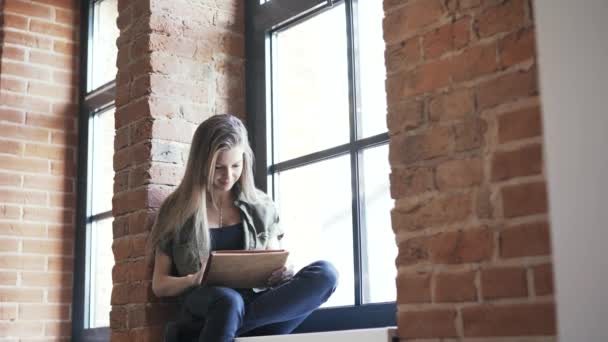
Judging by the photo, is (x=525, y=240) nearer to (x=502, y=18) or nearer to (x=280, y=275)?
(x=502, y=18)

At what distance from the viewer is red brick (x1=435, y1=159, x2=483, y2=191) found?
1.57 meters

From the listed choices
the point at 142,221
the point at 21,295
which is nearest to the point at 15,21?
the point at 21,295

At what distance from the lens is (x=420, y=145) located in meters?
1.69

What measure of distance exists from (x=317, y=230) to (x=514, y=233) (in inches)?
52.0

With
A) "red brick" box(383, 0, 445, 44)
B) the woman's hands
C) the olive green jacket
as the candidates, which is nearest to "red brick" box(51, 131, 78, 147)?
the olive green jacket

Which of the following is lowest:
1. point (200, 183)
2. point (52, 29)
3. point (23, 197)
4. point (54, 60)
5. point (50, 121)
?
point (200, 183)

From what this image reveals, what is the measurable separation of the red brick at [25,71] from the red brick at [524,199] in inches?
119

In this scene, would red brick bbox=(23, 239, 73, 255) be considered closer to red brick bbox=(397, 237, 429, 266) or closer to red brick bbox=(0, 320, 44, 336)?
red brick bbox=(0, 320, 44, 336)

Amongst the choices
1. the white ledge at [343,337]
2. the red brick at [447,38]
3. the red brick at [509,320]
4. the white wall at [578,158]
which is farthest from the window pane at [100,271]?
the white wall at [578,158]

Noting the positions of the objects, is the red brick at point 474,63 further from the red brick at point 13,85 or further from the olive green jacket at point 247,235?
the red brick at point 13,85

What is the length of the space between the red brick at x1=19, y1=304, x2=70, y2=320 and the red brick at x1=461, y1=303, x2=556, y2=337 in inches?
108

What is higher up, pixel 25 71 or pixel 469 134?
pixel 25 71

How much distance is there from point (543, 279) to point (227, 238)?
141 cm

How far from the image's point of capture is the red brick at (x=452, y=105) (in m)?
1.60
